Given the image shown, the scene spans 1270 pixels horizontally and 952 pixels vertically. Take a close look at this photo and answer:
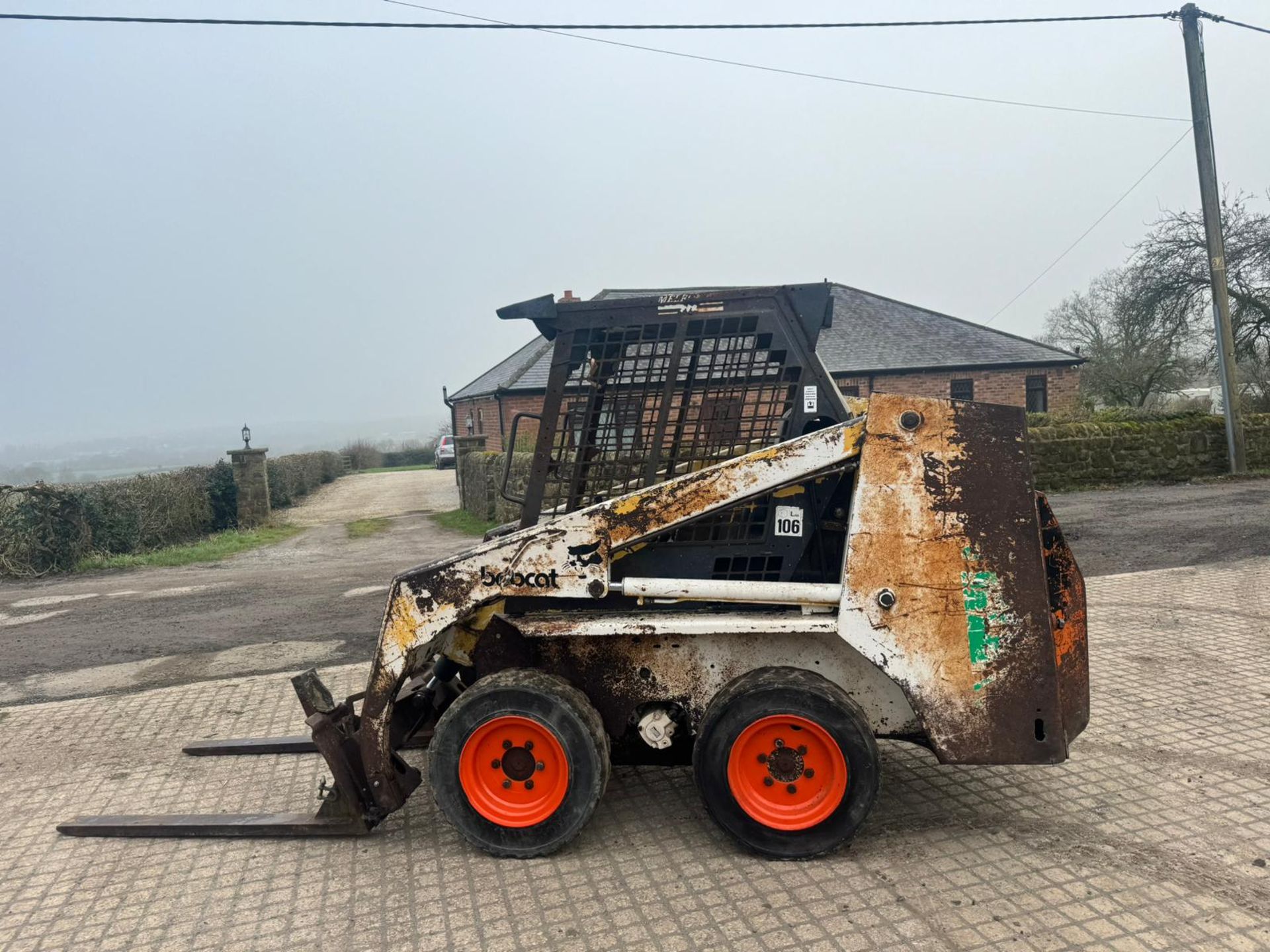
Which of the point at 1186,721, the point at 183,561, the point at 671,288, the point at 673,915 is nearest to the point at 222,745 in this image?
the point at 673,915

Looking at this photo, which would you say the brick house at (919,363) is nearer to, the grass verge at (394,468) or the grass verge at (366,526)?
the grass verge at (366,526)

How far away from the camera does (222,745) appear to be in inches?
208

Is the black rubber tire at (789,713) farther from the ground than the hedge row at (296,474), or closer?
closer

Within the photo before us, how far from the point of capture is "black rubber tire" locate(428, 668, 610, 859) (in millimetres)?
3691

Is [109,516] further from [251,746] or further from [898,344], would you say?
[898,344]

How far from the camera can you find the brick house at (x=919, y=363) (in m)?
25.8

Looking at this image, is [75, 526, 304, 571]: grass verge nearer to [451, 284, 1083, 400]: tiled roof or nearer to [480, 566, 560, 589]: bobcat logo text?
[451, 284, 1083, 400]: tiled roof

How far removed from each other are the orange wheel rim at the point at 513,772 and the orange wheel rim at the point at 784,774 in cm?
72

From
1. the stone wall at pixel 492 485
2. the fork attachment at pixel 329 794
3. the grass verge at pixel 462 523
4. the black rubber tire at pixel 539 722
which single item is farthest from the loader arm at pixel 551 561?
the grass verge at pixel 462 523

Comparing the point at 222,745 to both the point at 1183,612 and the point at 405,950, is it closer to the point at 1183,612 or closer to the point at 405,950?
the point at 405,950

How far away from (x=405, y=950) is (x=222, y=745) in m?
2.63

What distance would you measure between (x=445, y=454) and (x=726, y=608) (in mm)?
39123

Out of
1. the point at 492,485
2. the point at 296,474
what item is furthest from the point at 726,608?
the point at 296,474

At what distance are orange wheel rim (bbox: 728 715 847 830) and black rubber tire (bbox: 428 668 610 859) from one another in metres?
0.56
